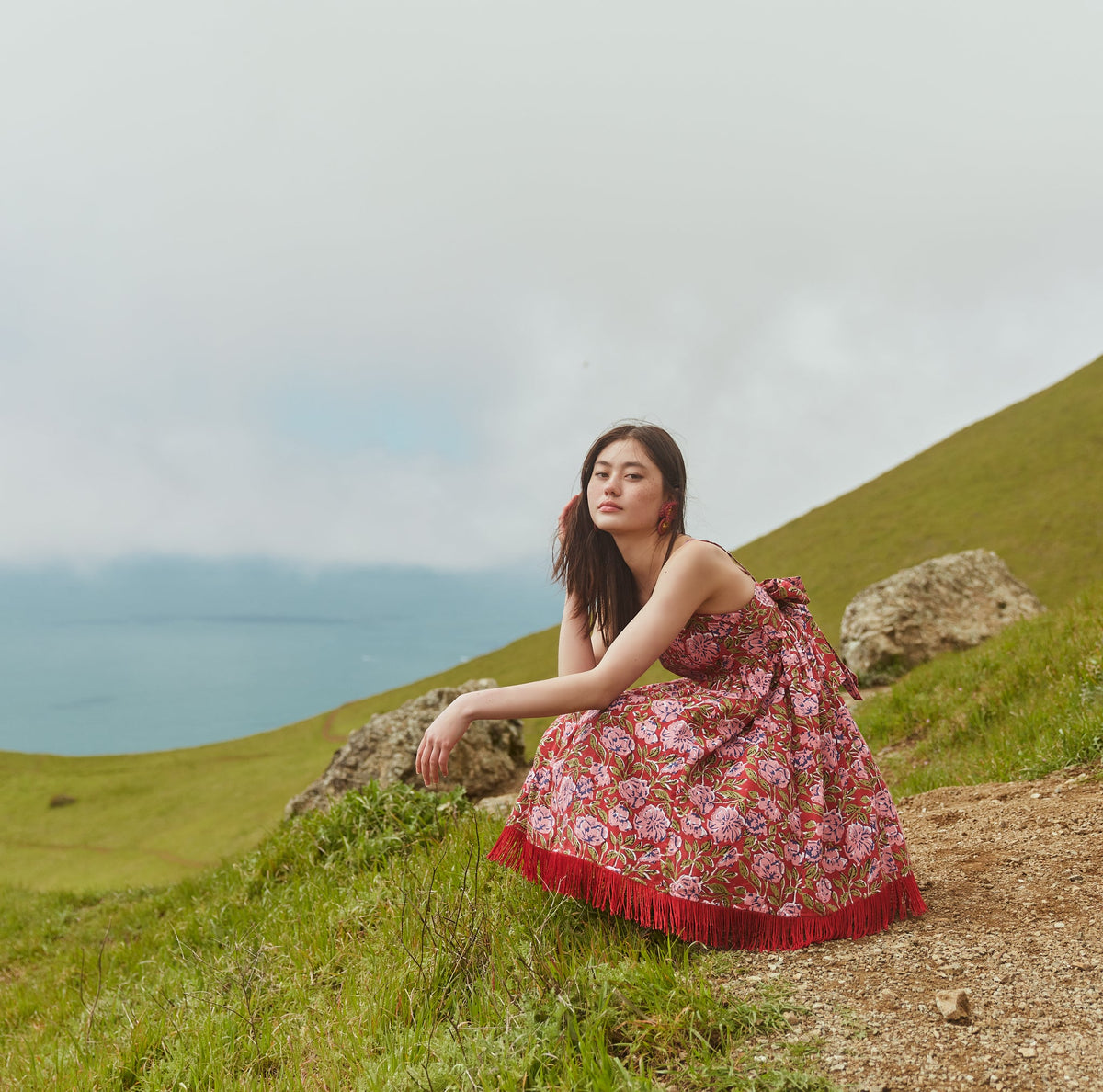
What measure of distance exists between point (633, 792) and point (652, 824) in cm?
16

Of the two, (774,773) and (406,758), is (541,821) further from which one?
(406,758)

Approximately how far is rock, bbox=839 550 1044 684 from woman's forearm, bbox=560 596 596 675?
11486 millimetres

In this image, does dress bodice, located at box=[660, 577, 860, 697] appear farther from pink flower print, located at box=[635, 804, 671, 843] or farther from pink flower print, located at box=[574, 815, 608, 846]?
pink flower print, located at box=[574, 815, 608, 846]

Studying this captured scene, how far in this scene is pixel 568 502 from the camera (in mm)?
4773

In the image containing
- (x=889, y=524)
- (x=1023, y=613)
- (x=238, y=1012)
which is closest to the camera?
(x=238, y=1012)

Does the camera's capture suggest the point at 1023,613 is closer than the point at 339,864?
No

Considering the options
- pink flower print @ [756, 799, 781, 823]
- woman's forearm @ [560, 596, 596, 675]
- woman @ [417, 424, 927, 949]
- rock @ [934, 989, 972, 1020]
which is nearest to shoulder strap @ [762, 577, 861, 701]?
woman @ [417, 424, 927, 949]

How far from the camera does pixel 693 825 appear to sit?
3590 mm

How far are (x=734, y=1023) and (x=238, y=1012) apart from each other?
253cm

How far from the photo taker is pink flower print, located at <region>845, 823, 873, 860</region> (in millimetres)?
3891

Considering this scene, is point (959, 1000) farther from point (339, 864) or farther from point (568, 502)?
point (339, 864)

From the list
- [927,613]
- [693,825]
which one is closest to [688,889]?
[693,825]

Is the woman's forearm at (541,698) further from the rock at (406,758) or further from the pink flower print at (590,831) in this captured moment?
the rock at (406,758)

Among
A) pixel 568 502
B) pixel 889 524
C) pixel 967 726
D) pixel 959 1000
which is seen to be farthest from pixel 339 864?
pixel 889 524
